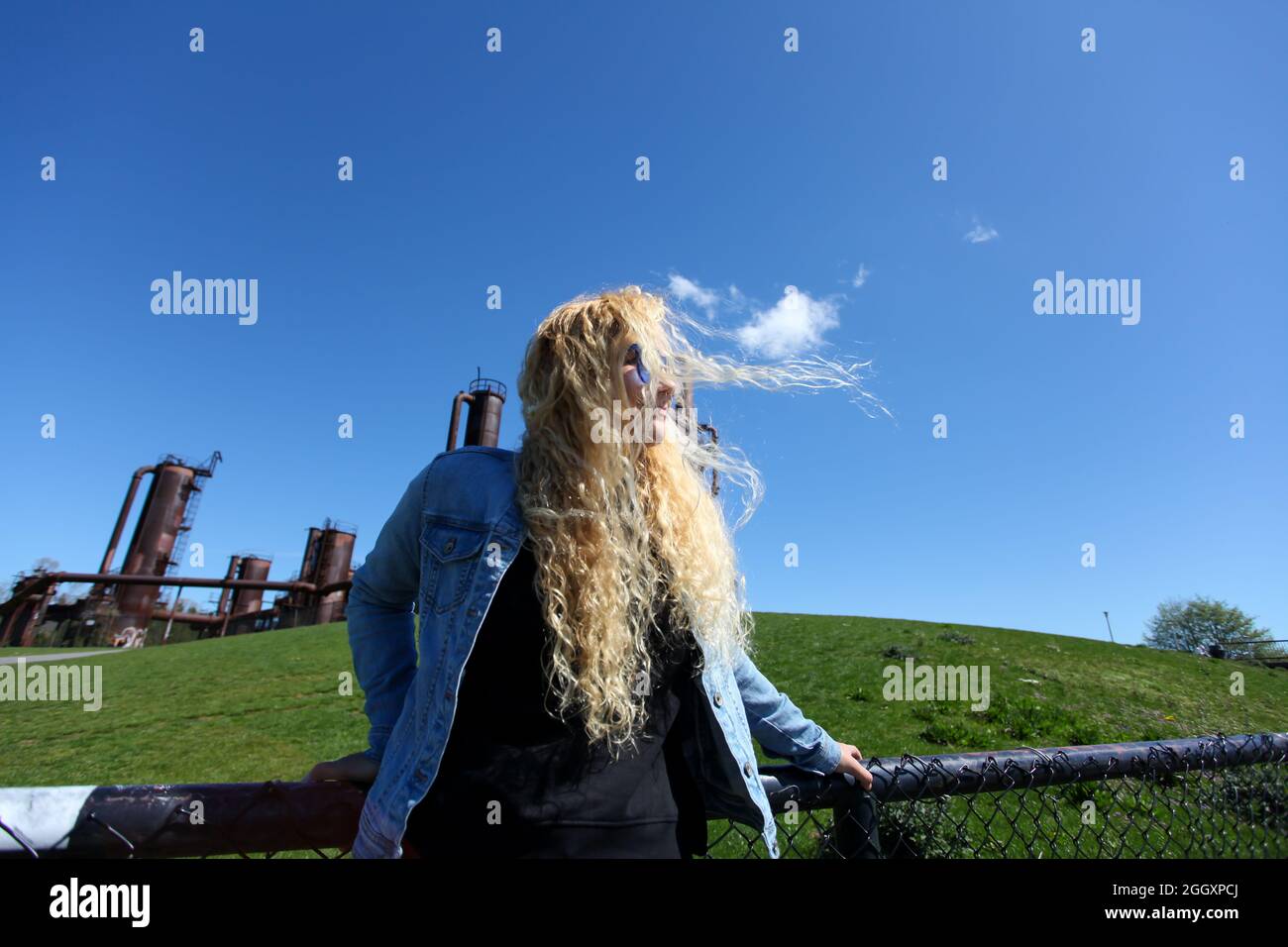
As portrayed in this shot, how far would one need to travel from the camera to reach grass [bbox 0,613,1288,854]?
9797 mm

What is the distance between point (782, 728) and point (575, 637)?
0.74 metres

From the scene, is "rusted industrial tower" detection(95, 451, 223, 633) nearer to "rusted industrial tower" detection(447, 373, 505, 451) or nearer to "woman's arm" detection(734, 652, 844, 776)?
"rusted industrial tower" detection(447, 373, 505, 451)

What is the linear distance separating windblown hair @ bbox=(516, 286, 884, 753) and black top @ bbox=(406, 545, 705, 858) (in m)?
0.06

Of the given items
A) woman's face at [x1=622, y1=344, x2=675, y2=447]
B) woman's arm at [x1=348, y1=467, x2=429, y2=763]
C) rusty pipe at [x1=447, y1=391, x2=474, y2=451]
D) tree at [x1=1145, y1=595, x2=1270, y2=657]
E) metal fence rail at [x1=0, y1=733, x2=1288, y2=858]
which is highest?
rusty pipe at [x1=447, y1=391, x2=474, y2=451]

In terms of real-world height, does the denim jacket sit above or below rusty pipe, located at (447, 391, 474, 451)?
below

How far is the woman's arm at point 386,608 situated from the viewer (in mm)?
1719

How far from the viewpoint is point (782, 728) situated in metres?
1.90

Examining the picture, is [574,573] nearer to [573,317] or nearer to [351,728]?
[573,317]

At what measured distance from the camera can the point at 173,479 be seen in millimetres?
37094

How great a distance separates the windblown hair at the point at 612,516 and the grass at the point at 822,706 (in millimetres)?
5456
